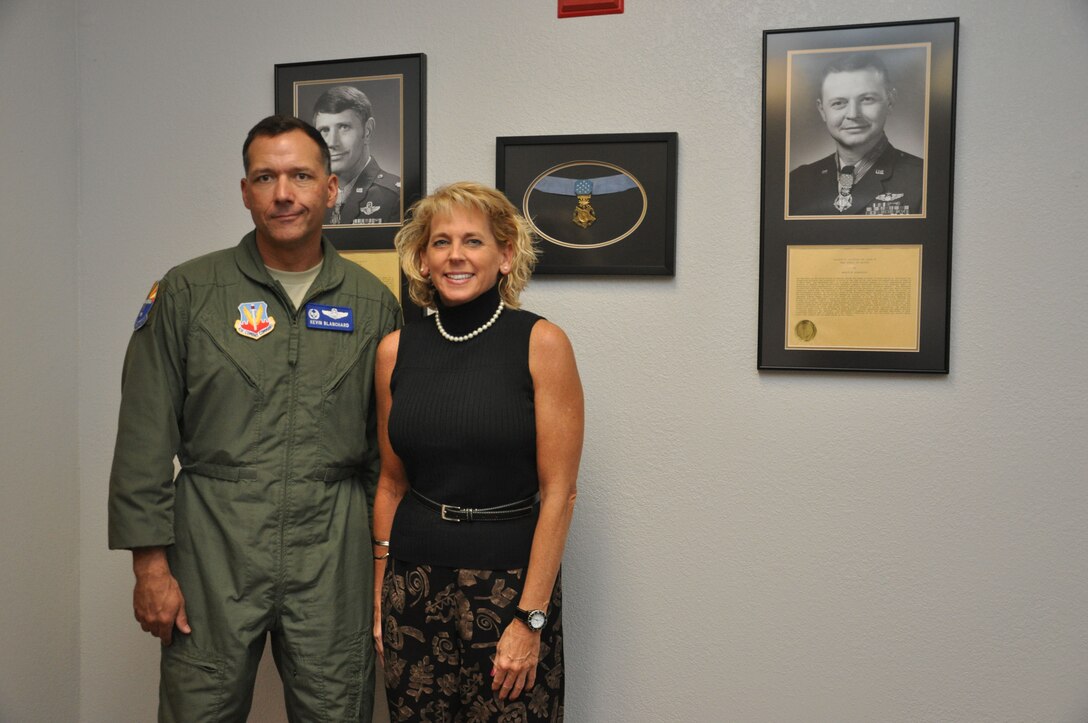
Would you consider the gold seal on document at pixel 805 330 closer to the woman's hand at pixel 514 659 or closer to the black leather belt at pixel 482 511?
the black leather belt at pixel 482 511

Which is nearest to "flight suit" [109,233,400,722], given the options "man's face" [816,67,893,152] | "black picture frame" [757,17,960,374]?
"black picture frame" [757,17,960,374]

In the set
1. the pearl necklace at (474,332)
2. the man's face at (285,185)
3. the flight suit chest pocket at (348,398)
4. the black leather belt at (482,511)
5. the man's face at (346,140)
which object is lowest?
the black leather belt at (482,511)

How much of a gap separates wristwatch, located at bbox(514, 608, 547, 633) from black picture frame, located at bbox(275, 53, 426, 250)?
108cm

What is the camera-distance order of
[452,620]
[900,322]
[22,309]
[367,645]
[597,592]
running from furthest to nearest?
1. [22,309]
2. [597,592]
3. [900,322]
4. [367,645]
5. [452,620]

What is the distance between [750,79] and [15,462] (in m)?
2.15

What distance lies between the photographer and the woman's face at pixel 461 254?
1.65 metres

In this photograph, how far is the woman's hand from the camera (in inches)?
60.9

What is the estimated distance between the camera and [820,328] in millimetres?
1962

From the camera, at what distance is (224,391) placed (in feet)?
5.63

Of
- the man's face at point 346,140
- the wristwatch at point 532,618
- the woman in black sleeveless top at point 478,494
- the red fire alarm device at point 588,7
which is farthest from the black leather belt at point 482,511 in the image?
the red fire alarm device at point 588,7

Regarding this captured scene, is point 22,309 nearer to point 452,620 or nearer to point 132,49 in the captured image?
point 132,49

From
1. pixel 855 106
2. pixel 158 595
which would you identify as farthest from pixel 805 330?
pixel 158 595

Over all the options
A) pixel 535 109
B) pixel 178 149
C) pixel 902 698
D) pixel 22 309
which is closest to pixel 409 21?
pixel 535 109

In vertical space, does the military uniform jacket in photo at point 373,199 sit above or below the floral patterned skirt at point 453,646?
above
